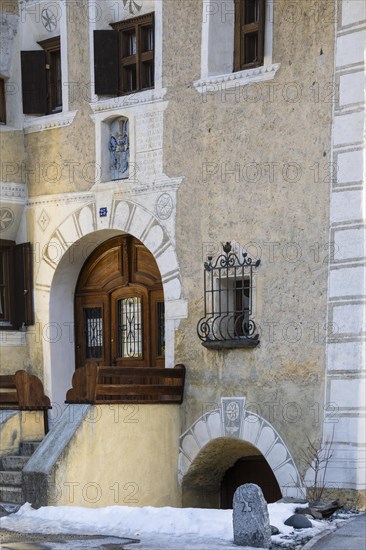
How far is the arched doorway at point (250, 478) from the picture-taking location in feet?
63.7

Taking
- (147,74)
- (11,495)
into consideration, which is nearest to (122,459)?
(11,495)

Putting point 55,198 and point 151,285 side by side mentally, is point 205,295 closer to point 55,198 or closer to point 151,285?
point 151,285

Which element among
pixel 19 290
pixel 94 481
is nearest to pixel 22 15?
pixel 19 290

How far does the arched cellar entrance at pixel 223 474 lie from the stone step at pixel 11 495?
2.38 metres

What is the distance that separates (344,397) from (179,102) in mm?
5034

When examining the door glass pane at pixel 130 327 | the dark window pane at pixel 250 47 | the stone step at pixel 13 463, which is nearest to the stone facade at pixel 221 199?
the dark window pane at pixel 250 47

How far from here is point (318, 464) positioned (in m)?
17.2

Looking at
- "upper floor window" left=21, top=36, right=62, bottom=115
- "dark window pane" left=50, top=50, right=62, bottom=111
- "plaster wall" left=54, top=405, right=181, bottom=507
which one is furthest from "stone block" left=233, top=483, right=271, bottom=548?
"dark window pane" left=50, top=50, right=62, bottom=111

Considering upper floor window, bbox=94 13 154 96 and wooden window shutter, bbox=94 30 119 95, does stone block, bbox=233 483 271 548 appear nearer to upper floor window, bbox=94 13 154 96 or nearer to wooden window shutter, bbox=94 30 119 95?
upper floor window, bbox=94 13 154 96

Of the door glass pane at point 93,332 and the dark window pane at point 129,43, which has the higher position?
the dark window pane at point 129,43

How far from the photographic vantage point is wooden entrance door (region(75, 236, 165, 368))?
20.3 meters

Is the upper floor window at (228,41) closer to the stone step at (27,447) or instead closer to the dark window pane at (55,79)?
the dark window pane at (55,79)

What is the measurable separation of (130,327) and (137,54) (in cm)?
415

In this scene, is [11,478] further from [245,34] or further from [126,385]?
[245,34]
